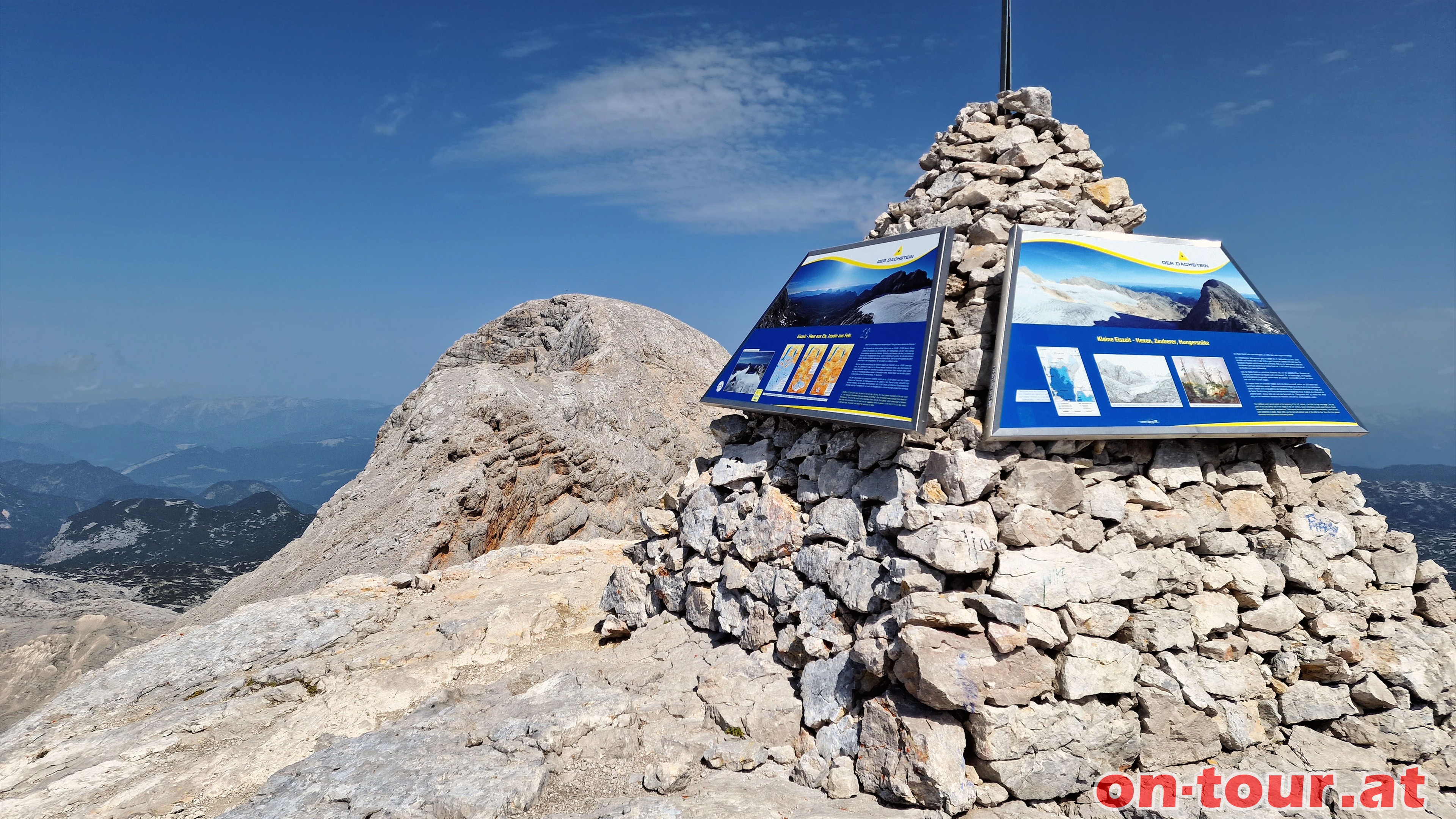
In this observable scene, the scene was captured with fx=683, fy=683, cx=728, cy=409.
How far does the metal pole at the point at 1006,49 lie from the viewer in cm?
794

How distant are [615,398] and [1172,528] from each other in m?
12.8

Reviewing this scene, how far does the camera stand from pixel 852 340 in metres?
6.96

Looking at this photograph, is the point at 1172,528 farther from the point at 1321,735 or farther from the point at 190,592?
the point at 190,592

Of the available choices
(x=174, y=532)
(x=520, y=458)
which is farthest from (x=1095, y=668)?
(x=174, y=532)

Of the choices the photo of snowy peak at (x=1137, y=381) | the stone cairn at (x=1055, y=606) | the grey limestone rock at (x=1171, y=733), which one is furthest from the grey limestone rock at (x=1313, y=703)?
the photo of snowy peak at (x=1137, y=381)

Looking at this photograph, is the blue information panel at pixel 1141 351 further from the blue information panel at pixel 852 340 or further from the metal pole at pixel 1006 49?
the metal pole at pixel 1006 49

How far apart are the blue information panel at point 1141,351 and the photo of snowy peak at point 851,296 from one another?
804 millimetres

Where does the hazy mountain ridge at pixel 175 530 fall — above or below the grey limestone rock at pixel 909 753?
below

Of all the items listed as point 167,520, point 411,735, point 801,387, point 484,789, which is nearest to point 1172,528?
point 801,387

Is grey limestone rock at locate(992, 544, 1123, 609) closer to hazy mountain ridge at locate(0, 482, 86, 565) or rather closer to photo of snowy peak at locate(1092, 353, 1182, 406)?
photo of snowy peak at locate(1092, 353, 1182, 406)

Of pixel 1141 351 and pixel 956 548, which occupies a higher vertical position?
pixel 1141 351

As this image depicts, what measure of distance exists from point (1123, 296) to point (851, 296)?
8.46 ft

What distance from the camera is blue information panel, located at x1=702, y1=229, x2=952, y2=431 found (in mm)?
6090

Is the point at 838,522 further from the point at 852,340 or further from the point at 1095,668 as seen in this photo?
the point at 1095,668
